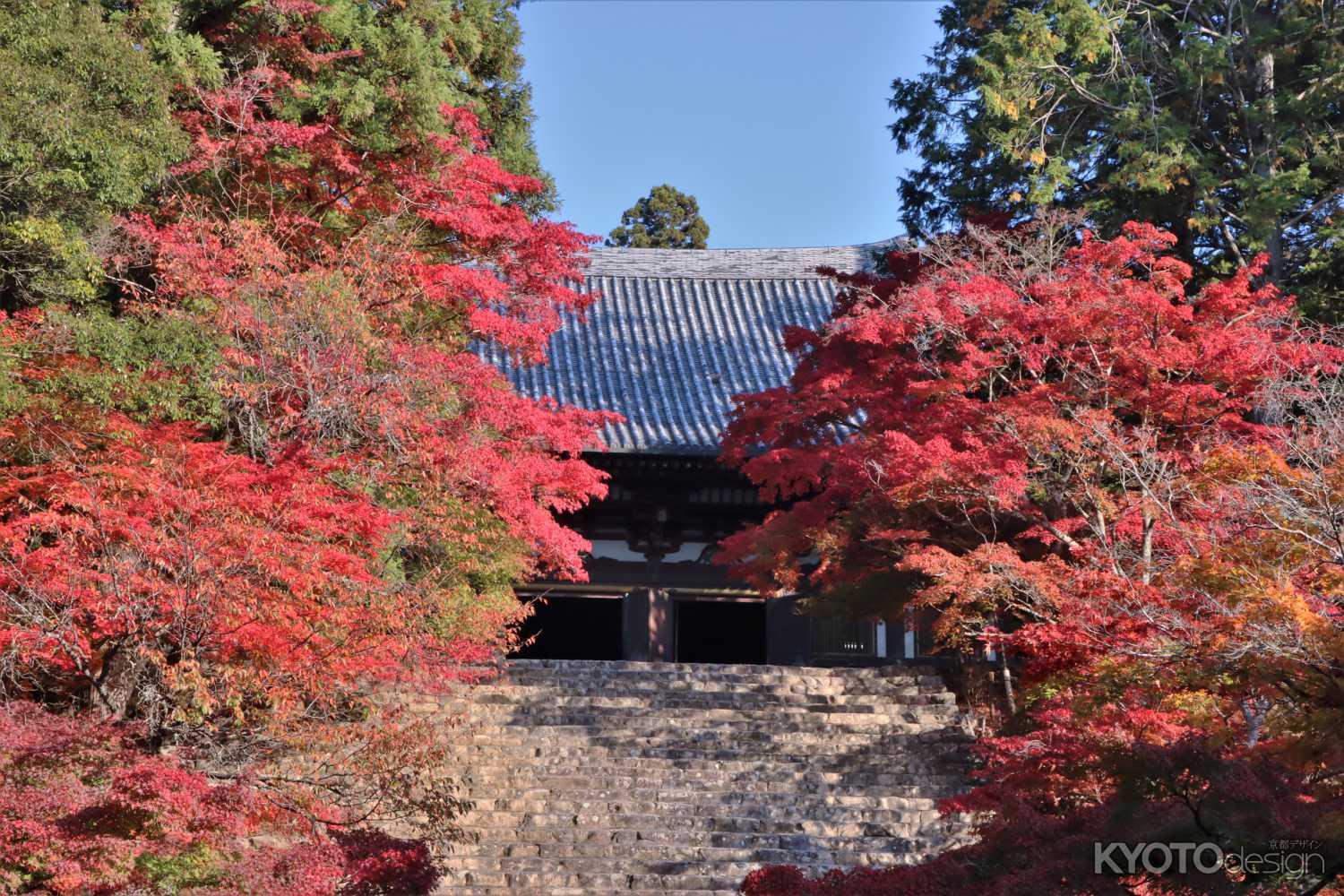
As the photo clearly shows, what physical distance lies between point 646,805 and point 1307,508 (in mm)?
5958

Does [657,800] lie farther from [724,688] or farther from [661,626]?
[661,626]

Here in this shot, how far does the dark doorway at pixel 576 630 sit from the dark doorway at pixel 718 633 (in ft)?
3.83

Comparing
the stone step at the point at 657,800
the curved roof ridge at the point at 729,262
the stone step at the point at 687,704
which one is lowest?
the stone step at the point at 657,800

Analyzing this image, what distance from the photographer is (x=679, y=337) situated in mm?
21812

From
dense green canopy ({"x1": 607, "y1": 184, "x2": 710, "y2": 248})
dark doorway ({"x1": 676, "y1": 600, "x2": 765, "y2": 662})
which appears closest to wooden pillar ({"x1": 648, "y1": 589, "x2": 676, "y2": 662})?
dark doorway ({"x1": 676, "y1": 600, "x2": 765, "y2": 662})

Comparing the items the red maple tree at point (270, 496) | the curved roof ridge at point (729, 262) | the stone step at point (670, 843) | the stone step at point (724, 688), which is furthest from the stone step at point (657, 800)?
the curved roof ridge at point (729, 262)

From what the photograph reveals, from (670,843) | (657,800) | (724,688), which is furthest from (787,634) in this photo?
(670,843)

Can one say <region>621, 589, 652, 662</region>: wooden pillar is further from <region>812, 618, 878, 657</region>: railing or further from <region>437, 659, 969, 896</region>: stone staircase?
<region>437, 659, 969, 896</region>: stone staircase

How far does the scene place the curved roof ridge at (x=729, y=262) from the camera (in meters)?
23.8

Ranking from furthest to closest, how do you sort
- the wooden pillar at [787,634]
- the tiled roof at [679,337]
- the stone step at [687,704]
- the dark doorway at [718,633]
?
the dark doorway at [718,633]
the tiled roof at [679,337]
the wooden pillar at [787,634]
the stone step at [687,704]

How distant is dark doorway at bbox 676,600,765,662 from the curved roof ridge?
5.64 meters

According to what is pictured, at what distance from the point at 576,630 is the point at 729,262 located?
689cm

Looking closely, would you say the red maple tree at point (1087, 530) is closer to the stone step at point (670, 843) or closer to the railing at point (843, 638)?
the railing at point (843, 638)

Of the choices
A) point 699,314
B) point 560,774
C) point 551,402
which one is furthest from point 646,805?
point 699,314
